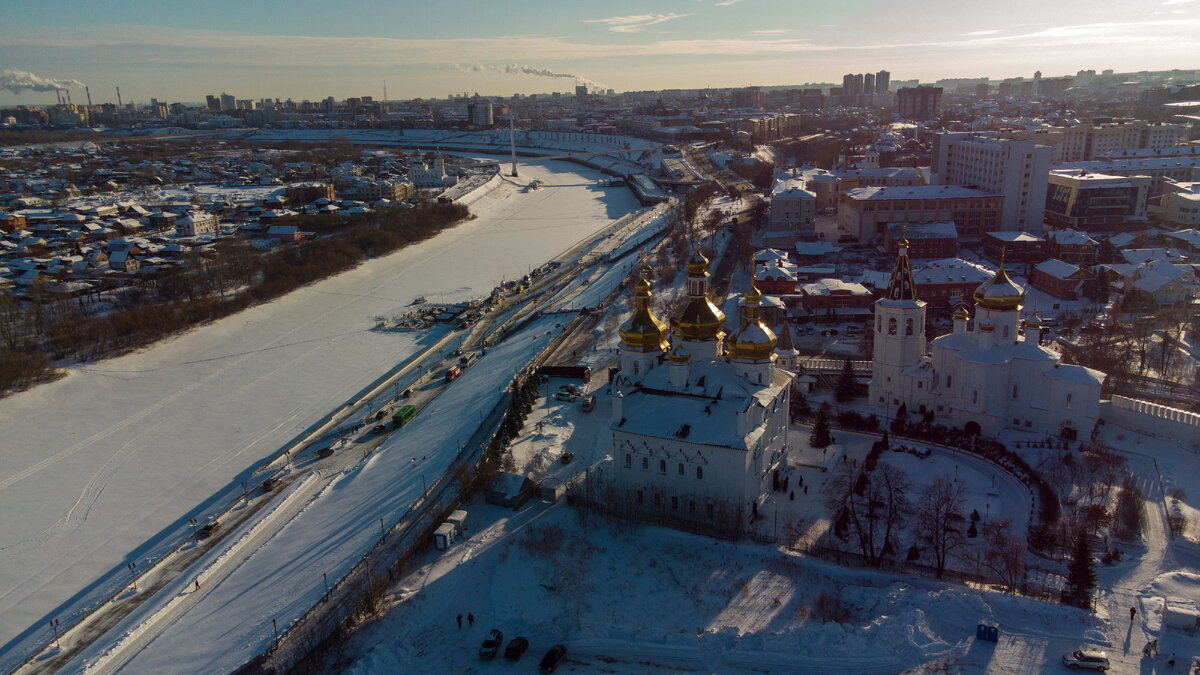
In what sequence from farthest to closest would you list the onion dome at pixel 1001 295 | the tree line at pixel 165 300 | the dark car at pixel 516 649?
1. the tree line at pixel 165 300
2. the onion dome at pixel 1001 295
3. the dark car at pixel 516 649

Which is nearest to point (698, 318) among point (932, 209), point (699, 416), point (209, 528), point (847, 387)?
point (699, 416)

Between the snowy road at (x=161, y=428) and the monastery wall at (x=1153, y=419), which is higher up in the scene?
the monastery wall at (x=1153, y=419)

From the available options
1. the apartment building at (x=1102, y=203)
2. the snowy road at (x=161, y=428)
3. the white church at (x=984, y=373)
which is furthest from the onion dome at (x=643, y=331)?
the apartment building at (x=1102, y=203)

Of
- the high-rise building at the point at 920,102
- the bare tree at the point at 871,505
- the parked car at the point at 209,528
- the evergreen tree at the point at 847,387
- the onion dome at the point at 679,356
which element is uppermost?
the high-rise building at the point at 920,102

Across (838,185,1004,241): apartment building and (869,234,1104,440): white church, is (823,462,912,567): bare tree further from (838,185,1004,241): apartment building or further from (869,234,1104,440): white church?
(838,185,1004,241): apartment building

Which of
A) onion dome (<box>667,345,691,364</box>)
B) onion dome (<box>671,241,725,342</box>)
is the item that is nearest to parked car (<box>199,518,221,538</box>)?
onion dome (<box>667,345,691,364</box>)

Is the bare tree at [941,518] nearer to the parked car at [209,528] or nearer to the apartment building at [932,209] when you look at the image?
the parked car at [209,528]

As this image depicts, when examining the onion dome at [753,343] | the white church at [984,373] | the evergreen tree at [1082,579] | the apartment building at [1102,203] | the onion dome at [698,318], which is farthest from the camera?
the apartment building at [1102,203]
